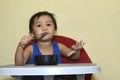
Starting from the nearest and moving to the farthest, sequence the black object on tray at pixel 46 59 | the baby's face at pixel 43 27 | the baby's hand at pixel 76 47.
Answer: the black object on tray at pixel 46 59 → the baby's hand at pixel 76 47 → the baby's face at pixel 43 27

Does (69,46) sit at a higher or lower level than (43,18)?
lower

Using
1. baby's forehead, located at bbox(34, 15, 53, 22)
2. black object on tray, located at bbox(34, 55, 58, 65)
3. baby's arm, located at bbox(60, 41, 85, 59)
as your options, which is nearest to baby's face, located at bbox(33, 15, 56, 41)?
baby's forehead, located at bbox(34, 15, 53, 22)

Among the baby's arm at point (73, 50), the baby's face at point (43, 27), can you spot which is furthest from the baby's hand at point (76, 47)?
the baby's face at point (43, 27)

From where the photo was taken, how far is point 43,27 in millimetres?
1479

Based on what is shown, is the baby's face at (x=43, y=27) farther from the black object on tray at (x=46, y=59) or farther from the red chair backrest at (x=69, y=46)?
the black object on tray at (x=46, y=59)

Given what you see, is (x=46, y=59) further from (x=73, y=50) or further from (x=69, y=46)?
(x=69, y=46)

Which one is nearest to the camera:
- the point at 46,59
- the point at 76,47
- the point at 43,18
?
the point at 46,59

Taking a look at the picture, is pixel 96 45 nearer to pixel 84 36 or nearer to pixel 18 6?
pixel 84 36

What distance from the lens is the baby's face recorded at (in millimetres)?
1481

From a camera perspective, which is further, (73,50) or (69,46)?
(69,46)

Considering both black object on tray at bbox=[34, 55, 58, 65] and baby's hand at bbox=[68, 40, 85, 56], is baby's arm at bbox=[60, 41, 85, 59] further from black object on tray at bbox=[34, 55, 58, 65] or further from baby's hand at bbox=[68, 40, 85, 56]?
black object on tray at bbox=[34, 55, 58, 65]

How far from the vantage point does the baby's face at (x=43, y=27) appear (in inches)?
58.3

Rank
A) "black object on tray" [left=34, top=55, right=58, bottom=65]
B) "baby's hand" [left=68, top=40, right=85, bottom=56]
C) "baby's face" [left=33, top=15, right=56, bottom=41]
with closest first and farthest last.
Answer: "black object on tray" [left=34, top=55, right=58, bottom=65] → "baby's hand" [left=68, top=40, right=85, bottom=56] → "baby's face" [left=33, top=15, right=56, bottom=41]

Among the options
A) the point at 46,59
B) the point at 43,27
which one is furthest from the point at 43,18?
the point at 46,59
